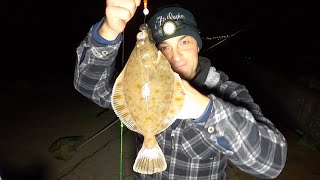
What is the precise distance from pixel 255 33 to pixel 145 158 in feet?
71.6

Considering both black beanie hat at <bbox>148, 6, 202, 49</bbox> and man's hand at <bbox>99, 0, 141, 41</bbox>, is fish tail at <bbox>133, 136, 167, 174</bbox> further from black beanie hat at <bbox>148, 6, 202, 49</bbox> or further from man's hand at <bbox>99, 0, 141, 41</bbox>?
black beanie hat at <bbox>148, 6, 202, 49</bbox>

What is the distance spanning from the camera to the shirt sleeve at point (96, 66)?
255cm

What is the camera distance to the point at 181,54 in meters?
3.12

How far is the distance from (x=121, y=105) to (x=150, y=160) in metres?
0.44

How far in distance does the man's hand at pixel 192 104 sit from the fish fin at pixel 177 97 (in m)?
0.03

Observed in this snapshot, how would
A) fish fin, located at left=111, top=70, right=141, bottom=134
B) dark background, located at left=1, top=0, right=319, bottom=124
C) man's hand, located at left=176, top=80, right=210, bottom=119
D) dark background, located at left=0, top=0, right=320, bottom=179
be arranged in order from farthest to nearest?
dark background, located at left=1, top=0, right=319, bottom=124 < dark background, located at left=0, top=0, right=320, bottom=179 < fish fin, located at left=111, top=70, right=141, bottom=134 < man's hand, located at left=176, top=80, right=210, bottom=119

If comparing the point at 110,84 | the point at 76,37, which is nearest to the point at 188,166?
the point at 110,84

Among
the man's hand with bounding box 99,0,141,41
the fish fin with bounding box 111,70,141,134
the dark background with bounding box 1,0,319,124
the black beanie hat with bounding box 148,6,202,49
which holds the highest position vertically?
the man's hand with bounding box 99,0,141,41

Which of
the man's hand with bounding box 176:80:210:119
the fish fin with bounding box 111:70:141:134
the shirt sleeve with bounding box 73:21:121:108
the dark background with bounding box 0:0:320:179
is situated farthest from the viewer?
the dark background with bounding box 0:0:320:179

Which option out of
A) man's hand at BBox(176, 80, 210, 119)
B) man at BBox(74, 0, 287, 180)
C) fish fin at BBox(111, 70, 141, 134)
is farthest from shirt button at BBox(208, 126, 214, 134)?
fish fin at BBox(111, 70, 141, 134)

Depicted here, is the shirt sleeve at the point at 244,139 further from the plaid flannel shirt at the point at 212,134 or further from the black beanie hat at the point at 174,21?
the black beanie hat at the point at 174,21

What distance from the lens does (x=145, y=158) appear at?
2170 millimetres

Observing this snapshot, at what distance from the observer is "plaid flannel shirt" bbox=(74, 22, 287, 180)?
228cm

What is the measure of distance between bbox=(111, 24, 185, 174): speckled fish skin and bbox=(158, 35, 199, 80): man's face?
0.98m
